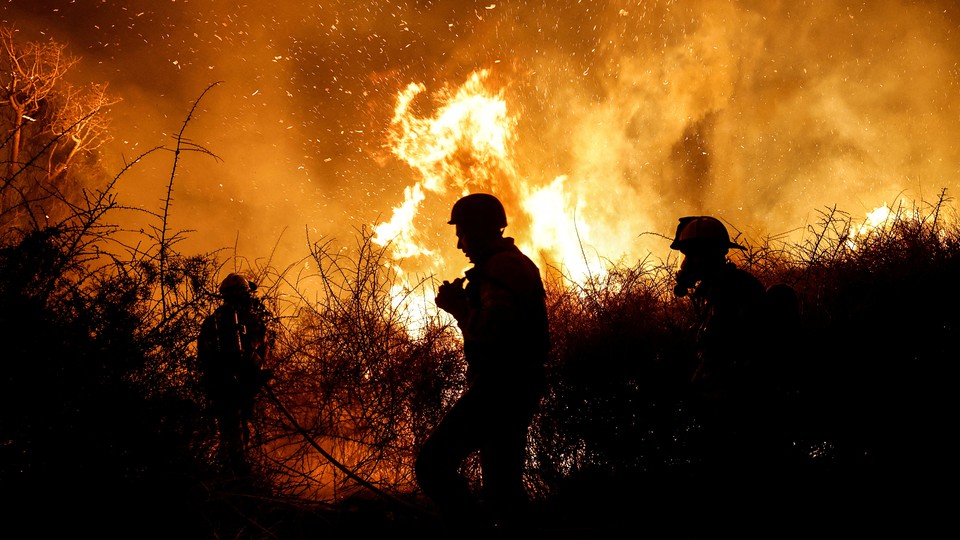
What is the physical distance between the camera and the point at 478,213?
2834 mm

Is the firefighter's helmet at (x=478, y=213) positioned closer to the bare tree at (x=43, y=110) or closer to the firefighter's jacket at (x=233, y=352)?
the firefighter's jacket at (x=233, y=352)

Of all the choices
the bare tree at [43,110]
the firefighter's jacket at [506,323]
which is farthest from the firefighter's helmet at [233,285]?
→ the bare tree at [43,110]

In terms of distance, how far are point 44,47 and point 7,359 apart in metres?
13.9

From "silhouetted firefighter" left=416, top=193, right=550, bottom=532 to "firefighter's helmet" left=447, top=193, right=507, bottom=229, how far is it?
1 cm

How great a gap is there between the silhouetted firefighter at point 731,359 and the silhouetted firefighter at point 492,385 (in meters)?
1.13

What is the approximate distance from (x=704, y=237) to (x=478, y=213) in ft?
4.78

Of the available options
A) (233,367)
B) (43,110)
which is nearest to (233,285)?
(233,367)

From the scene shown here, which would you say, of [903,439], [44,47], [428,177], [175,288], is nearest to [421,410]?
[175,288]

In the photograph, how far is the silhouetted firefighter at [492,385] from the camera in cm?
231

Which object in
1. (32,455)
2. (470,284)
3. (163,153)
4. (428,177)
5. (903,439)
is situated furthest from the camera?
(163,153)

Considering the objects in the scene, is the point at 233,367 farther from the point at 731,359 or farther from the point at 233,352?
the point at 731,359

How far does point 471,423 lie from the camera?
7.70 ft

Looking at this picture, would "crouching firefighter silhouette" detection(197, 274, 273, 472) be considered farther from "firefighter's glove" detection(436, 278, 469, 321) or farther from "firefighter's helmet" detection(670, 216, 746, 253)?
"firefighter's helmet" detection(670, 216, 746, 253)

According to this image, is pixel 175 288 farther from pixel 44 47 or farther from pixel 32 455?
pixel 44 47
